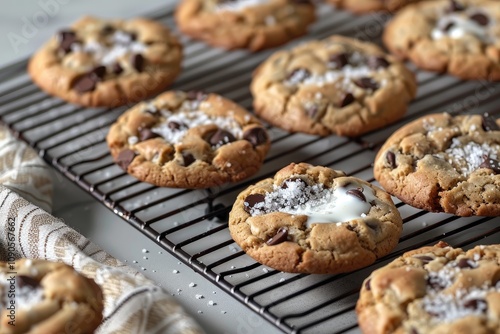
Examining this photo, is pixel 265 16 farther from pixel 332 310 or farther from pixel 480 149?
pixel 332 310

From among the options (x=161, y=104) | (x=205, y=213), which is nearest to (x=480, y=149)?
(x=205, y=213)

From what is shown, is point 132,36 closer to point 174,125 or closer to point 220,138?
point 174,125

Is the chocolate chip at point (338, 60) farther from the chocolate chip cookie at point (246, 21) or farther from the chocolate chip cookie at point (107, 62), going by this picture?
the chocolate chip cookie at point (107, 62)

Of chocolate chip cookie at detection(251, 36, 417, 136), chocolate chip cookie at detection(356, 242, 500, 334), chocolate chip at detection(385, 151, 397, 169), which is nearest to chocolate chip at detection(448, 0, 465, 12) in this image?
chocolate chip cookie at detection(251, 36, 417, 136)

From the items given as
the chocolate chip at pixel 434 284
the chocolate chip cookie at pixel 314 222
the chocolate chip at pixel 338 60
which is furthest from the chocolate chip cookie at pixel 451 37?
the chocolate chip at pixel 434 284

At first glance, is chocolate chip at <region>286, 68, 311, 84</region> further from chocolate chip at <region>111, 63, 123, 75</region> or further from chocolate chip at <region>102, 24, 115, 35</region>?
chocolate chip at <region>102, 24, 115, 35</region>

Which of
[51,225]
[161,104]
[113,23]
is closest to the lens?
[51,225]
